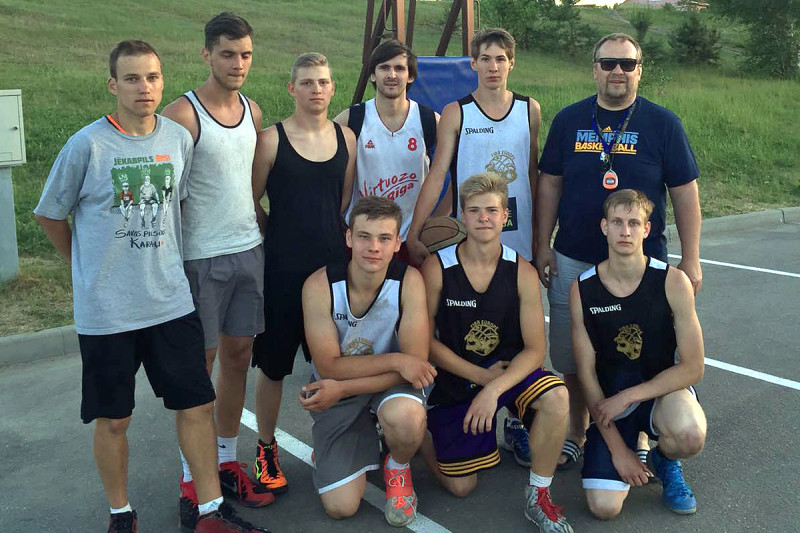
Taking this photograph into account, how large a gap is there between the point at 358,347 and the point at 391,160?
3.69 feet

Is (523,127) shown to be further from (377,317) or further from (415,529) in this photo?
(415,529)

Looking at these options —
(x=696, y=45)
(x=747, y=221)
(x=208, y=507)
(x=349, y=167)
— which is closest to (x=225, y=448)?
(x=208, y=507)

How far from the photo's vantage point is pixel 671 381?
3957mm

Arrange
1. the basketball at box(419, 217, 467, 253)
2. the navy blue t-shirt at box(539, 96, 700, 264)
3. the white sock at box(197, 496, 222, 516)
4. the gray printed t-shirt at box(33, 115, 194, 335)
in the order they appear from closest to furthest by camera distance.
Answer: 1. the gray printed t-shirt at box(33, 115, 194, 335)
2. the white sock at box(197, 496, 222, 516)
3. the navy blue t-shirt at box(539, 96, 700, 264)
4. the basketball at box(419, 217, 467, 253)

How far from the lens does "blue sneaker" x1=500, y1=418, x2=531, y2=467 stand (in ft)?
14.6

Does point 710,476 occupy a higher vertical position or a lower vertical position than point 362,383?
lower

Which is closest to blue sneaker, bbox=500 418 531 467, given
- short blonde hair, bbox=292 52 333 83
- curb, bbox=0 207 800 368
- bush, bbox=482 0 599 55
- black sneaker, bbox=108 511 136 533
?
black sneaker, bbox=108 511 136 533

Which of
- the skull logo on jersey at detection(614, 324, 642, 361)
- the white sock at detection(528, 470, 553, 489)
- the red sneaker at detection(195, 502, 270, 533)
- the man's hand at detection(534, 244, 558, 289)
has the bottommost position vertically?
the red sneaker at detection(195, 502, 270, 533)

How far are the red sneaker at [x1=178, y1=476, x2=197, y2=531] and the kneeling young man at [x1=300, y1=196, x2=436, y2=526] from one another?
0.59 meters

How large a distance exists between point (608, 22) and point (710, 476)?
53.6m

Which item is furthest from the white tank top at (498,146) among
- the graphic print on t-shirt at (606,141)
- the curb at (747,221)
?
the curb at (747,221)

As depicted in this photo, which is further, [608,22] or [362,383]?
[608,22]

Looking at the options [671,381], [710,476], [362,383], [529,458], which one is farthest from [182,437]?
[710,476]

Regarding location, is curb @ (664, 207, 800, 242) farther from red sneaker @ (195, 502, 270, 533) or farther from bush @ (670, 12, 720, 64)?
bush @ (670, 12, 720, 64)
